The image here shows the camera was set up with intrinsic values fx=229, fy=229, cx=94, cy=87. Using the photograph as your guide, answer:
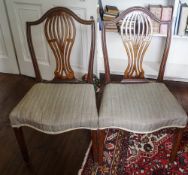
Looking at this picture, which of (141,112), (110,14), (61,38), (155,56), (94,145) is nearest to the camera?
(141,112)

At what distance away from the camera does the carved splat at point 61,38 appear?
4.86 ft

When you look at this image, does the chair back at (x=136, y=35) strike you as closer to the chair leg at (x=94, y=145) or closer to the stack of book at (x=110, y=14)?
the chair leg at (x=94, y=145)

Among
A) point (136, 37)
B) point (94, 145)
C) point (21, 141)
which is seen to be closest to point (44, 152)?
point (21, 141)

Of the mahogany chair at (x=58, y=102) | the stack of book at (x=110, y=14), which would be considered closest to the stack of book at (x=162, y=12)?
the stack of book at (x=110, y=14)

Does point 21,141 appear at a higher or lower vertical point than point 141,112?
lower

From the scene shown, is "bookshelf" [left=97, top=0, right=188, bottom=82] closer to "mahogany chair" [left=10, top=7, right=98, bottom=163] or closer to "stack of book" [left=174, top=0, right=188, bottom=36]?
"stack of book" [left=174, top=0, right=188, bottom=36]

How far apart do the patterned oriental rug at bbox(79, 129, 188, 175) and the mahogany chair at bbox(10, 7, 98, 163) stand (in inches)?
5.4

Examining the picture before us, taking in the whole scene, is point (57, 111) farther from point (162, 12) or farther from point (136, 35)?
point (162, 12)

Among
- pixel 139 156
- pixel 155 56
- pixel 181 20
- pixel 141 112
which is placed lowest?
pixel 139 156

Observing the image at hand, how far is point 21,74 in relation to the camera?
2.61 meters

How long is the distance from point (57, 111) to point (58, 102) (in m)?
0.08

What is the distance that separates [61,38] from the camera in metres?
1.51

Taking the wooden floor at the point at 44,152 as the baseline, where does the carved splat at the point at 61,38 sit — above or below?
above

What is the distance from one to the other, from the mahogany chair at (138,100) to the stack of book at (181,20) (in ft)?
2.02
